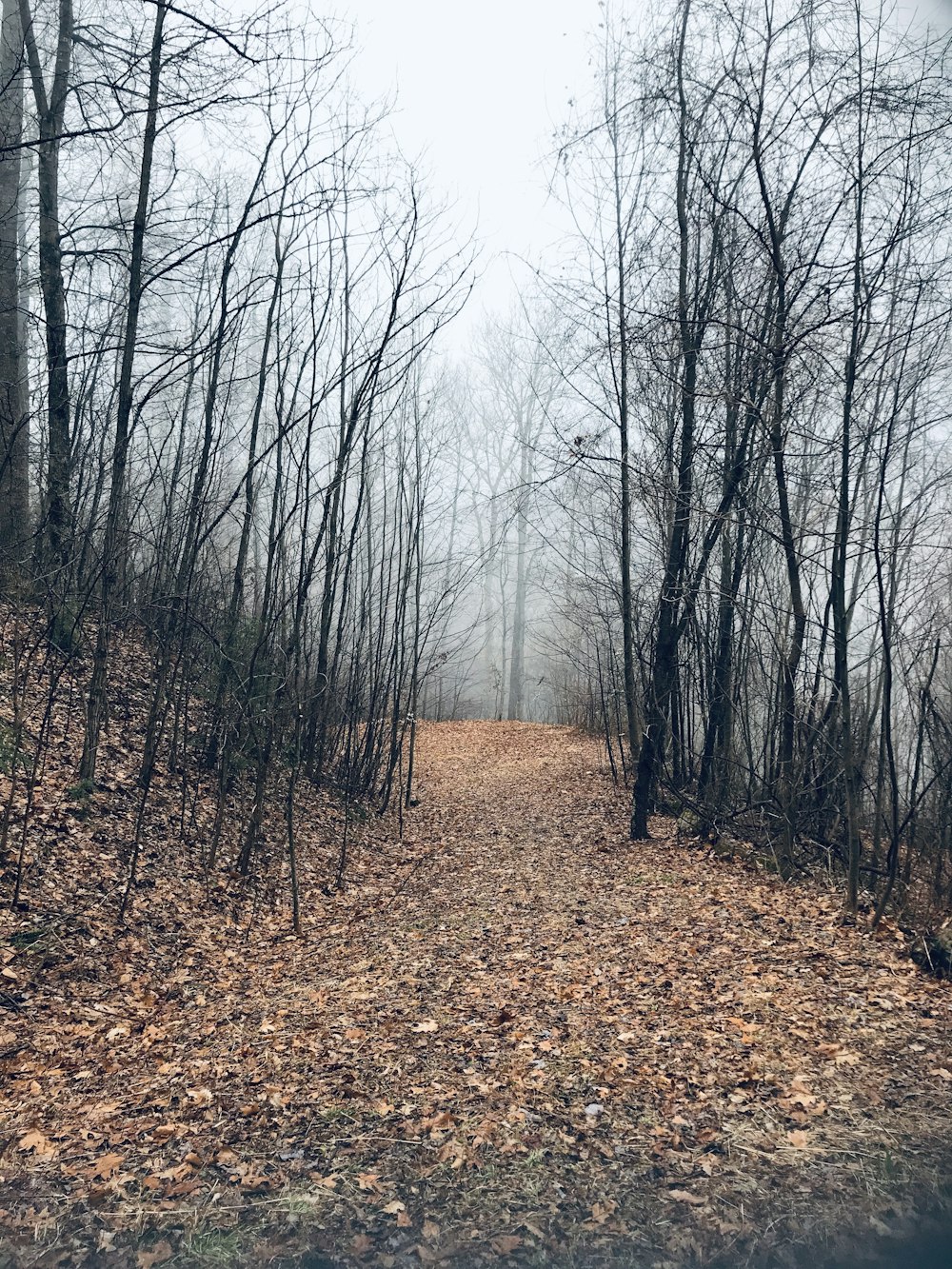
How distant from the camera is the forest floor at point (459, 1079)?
2611 millimetres

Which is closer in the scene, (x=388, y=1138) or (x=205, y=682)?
(x=388, y=1138)

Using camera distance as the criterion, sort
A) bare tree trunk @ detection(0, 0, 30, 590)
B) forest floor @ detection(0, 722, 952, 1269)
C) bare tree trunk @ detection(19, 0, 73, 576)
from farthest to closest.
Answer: bare tree trunk @ detection(0, 0, 30, 590) → bare tree trunk @ detection(19, 0, 73, 576) → forest floor @ detection(0, 722, 952, 1269)

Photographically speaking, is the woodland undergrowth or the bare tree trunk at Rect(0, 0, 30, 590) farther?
the bare tree trunk at Rect(0, 0, 30, 590)

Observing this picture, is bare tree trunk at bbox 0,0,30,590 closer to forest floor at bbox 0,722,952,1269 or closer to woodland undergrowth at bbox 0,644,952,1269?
woodland undergrowth at bbox 0,644,952,1269

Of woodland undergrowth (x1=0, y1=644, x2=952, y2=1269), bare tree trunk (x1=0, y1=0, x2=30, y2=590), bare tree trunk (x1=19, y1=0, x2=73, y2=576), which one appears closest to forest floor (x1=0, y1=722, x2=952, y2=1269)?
woodland undergrowth (x1=0, y1=644, x2=952, y2=1269)

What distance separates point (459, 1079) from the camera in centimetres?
349

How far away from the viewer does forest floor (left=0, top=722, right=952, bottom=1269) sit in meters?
2.61

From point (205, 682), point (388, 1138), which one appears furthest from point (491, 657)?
point (388, 1138)

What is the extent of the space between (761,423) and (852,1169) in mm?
4605

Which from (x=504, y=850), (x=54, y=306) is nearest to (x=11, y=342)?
(x=54, y=306)

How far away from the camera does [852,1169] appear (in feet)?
9.12

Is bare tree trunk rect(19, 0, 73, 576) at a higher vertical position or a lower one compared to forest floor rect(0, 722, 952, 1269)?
higher

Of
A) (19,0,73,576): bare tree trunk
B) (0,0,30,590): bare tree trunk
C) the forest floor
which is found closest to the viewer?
the forest floor

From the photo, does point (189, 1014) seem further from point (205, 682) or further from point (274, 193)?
point (274, 193)
